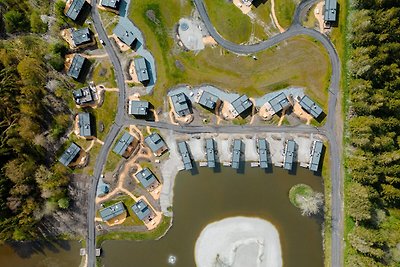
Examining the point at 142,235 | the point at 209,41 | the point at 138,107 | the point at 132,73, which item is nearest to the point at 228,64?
the point at 209,41

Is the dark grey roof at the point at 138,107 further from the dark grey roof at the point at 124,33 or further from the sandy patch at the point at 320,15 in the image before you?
the sandy patch at the point at 320,15

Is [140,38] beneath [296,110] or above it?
above

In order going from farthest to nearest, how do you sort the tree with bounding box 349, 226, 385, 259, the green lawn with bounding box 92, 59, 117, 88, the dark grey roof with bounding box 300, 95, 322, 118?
the green lawn with bounding box 92, 59, 117, 88, the dark grey roof with bounding box 300, 95, 322, 118, the tree with bounding box 349, 226, 385, 259

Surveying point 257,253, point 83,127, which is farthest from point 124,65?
point 257,253

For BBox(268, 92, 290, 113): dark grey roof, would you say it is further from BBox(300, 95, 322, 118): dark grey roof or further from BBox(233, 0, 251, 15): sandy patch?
BBox(233, 0, 251, 15): sandy patch

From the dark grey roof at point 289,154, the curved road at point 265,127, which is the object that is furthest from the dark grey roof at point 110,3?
Result: the dark grey roof at point 289,154

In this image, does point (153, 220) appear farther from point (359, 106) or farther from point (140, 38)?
point (359, 106)

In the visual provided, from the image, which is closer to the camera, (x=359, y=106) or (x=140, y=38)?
(x=359, y=106)

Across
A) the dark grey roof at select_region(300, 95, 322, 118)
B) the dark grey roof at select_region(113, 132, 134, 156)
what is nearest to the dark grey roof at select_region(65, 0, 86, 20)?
the dark grey roof at select_region(113, 132, 134, 156)
